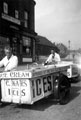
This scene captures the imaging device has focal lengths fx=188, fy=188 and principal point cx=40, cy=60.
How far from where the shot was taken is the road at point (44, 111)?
409cm

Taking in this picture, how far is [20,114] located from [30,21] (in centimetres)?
1579

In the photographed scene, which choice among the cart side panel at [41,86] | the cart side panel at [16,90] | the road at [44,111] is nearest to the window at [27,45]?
the road at [44,111]

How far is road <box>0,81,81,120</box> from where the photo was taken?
13.4 feet

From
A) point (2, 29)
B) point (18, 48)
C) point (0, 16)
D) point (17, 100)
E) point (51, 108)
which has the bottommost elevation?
point (51, 108)

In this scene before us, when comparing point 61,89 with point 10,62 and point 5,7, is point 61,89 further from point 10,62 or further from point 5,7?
point 5,7

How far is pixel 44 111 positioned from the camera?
4.55m

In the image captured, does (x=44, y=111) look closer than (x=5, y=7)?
Yes

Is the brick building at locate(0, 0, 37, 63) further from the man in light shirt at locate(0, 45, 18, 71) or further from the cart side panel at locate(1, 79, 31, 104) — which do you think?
the cart side panel at locate(1, 79, 31, 104)

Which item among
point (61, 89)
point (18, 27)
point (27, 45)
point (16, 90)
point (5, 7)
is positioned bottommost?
point (61, 89)

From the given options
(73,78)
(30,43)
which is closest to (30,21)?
(30,43)

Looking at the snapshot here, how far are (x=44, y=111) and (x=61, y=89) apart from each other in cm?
100

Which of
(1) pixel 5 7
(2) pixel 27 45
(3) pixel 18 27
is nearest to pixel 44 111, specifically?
(1) pixel 5 7

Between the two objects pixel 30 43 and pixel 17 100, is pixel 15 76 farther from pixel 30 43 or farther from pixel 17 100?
pixel 30 43

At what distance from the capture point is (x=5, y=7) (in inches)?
596
